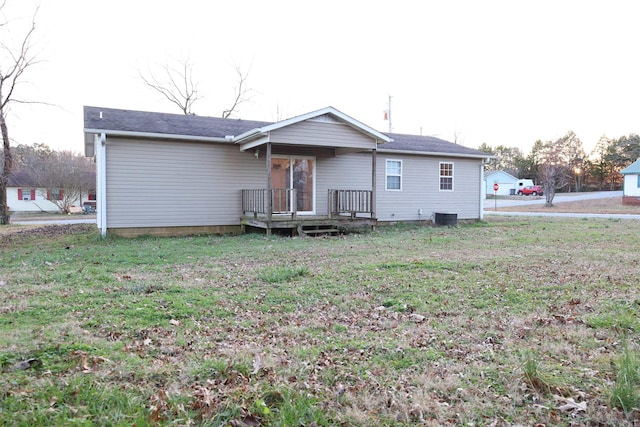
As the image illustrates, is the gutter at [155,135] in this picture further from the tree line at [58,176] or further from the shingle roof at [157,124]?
the tree line at [58,176]

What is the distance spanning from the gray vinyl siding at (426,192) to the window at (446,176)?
147mm

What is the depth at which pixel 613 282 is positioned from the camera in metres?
5.94

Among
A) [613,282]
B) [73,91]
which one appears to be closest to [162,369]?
[613,282]

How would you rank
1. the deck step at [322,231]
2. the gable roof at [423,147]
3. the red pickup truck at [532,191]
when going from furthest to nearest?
the red pickup truck at [532,191], the gable roof at [423,147], the deck step at [322,231]

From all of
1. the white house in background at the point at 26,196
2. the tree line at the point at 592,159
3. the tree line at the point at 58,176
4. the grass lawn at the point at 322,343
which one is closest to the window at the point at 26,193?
the white house in background at the point at 26,196

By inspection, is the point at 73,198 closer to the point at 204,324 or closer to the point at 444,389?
the point at 204,324

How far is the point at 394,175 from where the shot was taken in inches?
640

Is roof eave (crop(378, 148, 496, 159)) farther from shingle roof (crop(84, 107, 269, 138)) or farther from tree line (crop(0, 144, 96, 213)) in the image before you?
tree line (crop(0, 144, 96, 213))

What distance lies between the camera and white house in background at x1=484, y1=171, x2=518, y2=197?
193 ft

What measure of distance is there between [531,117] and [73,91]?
186ft

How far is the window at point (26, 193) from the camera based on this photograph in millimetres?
36062

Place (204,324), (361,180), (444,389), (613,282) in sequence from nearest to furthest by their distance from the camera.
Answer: (444,389), (204,324), (613,282), (361,180)

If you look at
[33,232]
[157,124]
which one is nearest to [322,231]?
[157,124]

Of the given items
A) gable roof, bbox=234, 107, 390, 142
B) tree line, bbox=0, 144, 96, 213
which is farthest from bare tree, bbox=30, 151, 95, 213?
gable roof, bbox=234, 107, 390, 142
